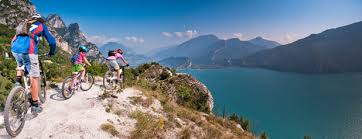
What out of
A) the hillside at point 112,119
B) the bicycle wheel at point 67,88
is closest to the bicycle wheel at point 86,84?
the hillside at point 112,119

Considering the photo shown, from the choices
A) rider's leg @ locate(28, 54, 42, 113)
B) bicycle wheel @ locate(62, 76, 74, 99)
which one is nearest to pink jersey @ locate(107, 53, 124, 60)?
bicycle wheel @ locate(62, 76, 74, 99)

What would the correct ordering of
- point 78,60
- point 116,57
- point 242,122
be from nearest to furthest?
point 78,60
point 116,57
point 242,122

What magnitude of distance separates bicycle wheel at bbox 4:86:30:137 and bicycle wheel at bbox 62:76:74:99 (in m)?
3.63

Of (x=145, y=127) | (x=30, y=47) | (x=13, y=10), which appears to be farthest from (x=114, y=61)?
(x=13, y=10)

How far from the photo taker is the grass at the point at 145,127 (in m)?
7.40

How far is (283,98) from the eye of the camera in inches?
5699

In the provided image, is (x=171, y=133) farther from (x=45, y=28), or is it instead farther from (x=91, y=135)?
(x=45, y=28)

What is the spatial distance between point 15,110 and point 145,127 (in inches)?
142

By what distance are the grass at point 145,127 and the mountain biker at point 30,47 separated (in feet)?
9.97

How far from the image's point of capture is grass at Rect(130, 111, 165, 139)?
7.40 meters

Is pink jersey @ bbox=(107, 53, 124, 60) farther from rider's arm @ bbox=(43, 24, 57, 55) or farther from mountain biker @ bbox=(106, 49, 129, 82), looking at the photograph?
rider's arm @ bbox=(43, 24, 57, 55)

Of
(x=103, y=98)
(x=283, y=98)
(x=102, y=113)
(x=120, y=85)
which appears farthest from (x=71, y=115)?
(x=283, y=98)

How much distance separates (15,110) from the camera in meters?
6.01

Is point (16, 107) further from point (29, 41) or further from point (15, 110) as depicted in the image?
point (29, 41)
